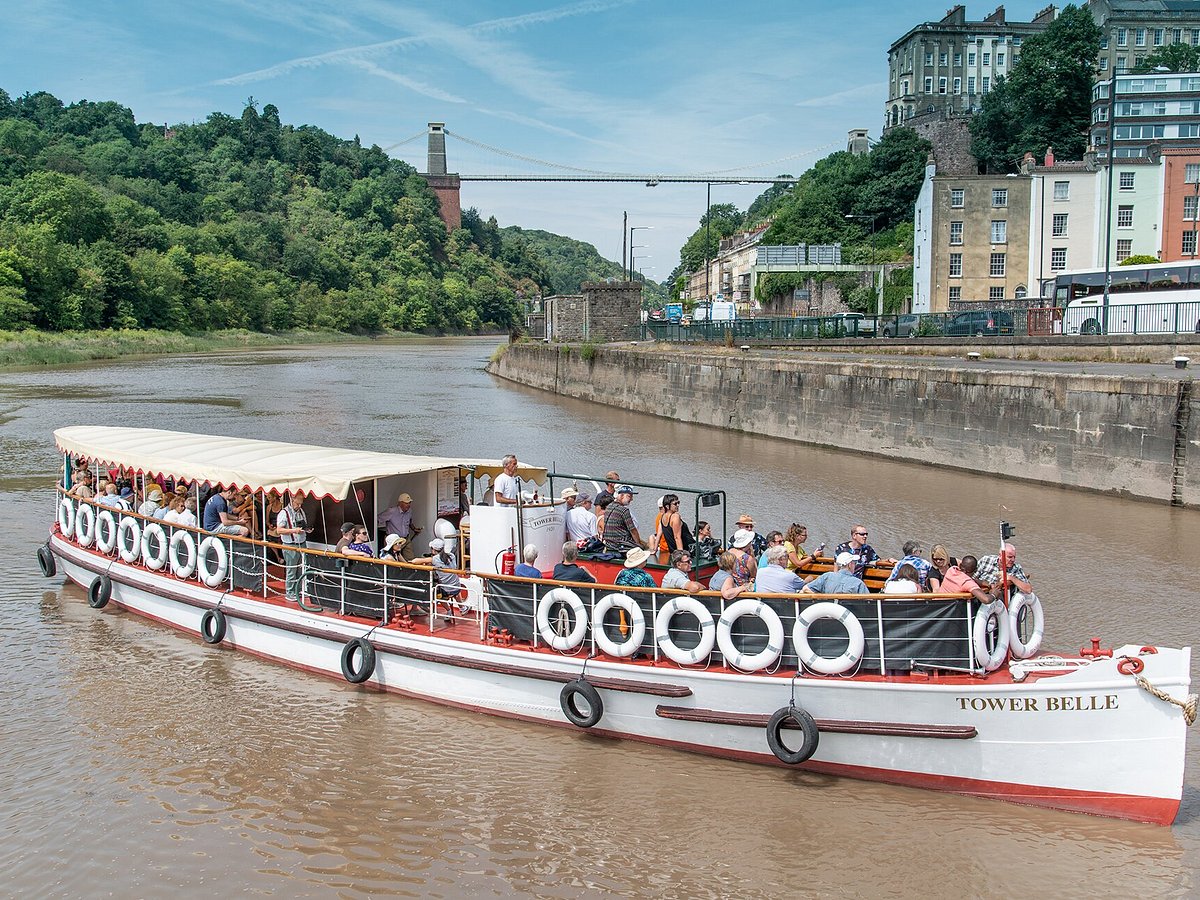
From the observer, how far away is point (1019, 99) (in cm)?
7762

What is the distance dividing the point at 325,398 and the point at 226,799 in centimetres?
4071

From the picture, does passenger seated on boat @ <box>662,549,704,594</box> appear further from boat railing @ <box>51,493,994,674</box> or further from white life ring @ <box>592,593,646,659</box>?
white life ring @ <box>592,593,646,659</box>

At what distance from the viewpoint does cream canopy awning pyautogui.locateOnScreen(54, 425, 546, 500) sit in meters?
12.1

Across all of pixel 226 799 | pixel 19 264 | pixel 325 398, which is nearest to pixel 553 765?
Result: pixel 226 799

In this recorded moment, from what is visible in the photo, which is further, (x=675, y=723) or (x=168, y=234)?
(x=168, y=234)

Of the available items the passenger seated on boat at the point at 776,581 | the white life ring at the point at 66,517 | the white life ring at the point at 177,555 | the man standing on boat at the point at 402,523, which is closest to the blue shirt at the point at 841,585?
the passenger seated on boat at the point at 776,581

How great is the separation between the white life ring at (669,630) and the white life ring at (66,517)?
435 inches

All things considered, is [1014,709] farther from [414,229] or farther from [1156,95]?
[414,229]

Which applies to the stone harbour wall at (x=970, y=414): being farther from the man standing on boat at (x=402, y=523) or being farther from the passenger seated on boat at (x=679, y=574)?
the man standing on boat at (x=402, y=523)

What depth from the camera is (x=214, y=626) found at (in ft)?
42.5

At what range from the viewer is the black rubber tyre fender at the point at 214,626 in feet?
42.4

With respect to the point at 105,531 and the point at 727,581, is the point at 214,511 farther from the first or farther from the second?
the point at 727,581

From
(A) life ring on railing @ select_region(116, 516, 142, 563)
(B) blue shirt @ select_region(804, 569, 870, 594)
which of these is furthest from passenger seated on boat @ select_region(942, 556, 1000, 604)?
(A) life ring on railing @ select_region(116, 516, 142, 563)

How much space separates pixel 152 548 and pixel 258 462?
8.71 ft
